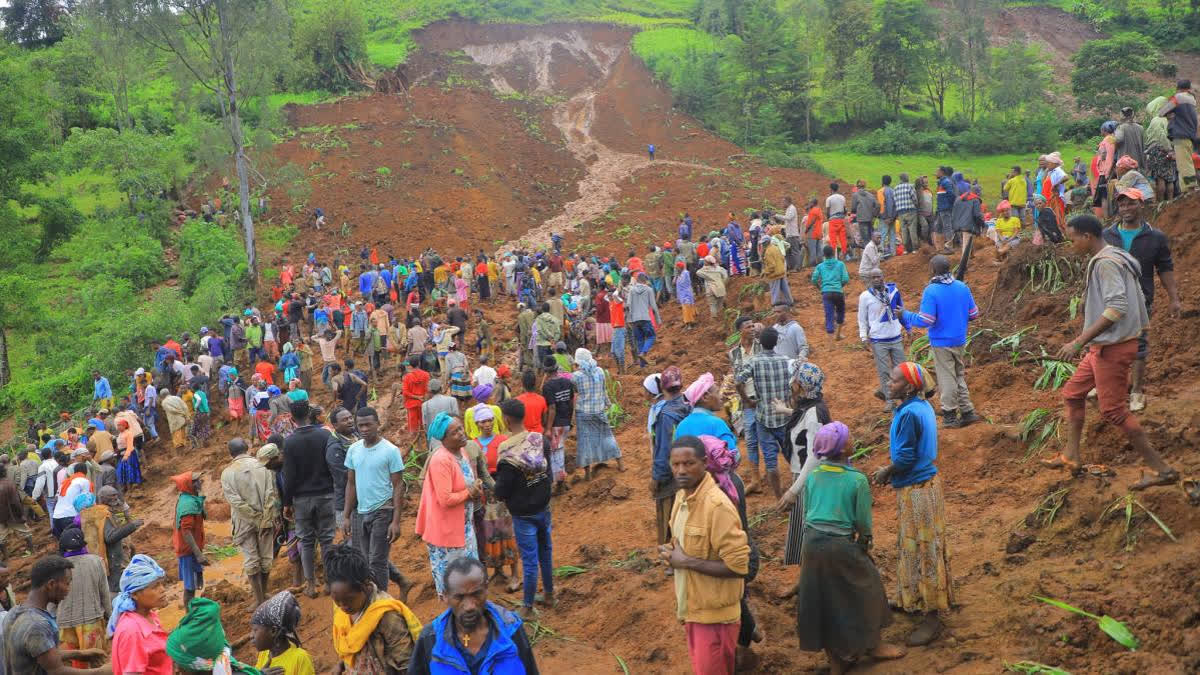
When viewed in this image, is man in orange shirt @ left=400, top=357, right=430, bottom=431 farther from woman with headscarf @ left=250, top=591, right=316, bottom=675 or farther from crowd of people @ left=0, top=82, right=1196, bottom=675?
woman with headscarf @ left=250, top=591, right=316, bottom=675

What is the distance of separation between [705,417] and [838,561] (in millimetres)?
1653

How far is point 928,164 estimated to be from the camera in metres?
38.9

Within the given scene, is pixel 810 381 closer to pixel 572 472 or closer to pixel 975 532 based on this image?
pixel 975 532

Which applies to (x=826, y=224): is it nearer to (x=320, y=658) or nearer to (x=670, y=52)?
(x=320, y=658)

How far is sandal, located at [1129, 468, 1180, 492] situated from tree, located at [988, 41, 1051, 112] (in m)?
42.3

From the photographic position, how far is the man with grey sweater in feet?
18.5

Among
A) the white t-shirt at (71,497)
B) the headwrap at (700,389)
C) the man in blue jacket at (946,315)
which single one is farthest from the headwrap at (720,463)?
the white t-shirt at (71,497)

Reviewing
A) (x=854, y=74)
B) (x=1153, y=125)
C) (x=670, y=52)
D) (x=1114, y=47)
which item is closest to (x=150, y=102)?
(x=670, y=52)

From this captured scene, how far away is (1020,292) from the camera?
11.4m

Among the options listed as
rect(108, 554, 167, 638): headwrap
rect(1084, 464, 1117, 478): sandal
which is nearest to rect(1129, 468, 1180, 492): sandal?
rect(1084, 464, 1117, 478): sandal

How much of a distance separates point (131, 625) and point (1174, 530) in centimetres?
616

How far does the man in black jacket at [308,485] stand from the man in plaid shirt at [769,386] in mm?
3831

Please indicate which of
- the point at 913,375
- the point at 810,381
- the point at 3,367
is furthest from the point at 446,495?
the point at 3,367

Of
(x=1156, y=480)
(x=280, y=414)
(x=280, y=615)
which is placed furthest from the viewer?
(x=280, y=414)
